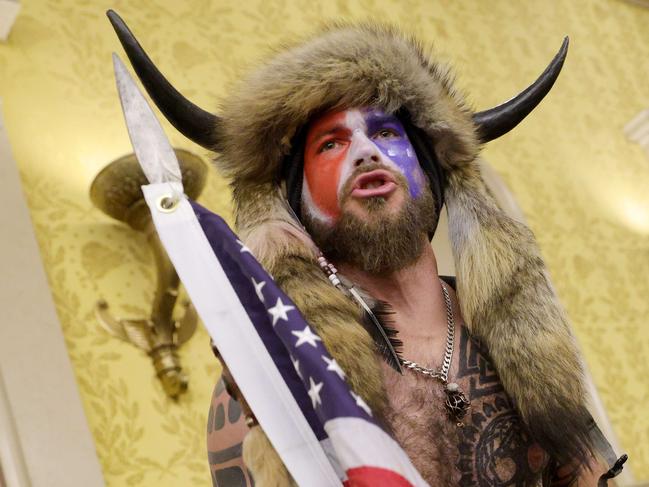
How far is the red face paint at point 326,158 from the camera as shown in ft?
3.31

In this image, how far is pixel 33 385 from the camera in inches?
75.9

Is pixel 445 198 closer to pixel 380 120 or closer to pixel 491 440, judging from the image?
pixel 380 120

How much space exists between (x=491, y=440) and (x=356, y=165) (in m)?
0.31

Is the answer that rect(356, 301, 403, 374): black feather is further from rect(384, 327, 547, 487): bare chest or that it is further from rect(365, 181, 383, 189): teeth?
rect(365, 181, 383, 189): teeth

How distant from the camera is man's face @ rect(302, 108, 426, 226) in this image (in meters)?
0.99

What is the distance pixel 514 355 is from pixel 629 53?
3.31 metres

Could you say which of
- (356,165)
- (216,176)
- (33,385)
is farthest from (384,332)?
(216,176)

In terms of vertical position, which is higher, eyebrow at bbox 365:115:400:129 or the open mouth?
eyebrow at bbox 365:115:400:129

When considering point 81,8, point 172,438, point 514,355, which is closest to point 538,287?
point 514,355

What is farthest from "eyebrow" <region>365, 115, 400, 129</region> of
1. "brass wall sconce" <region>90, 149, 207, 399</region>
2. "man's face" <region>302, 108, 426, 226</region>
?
"brass wall sconce" <region>90, 149, 207, 399</region>

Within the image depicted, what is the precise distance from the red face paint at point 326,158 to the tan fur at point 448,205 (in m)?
0.02

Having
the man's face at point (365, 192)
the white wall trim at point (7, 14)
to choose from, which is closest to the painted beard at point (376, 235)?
the man's face at point (365, 192)

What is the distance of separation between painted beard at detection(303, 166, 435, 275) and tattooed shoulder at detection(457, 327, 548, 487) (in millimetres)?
126

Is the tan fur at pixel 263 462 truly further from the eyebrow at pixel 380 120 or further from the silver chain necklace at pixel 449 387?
the eyebrow at pixel 380 120
